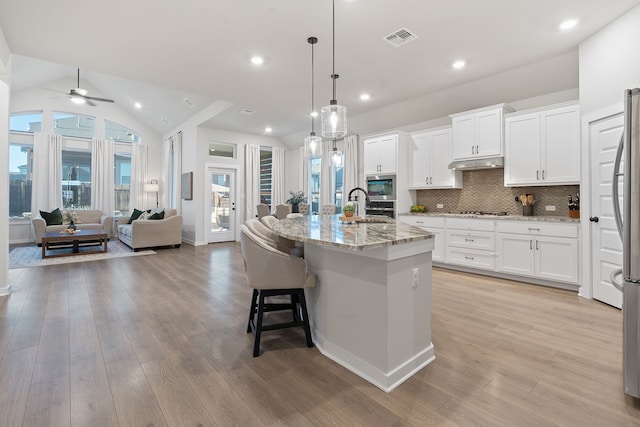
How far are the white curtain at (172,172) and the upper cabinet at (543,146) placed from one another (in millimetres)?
7976

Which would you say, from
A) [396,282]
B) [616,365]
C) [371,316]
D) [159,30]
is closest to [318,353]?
[371,316]

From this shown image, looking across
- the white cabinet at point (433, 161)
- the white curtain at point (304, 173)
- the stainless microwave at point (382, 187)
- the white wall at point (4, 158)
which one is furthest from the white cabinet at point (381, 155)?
the white wall at point (4, 158)

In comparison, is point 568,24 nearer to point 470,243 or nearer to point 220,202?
point 470,243

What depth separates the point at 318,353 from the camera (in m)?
2.25

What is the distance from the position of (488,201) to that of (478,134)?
114 centimetres

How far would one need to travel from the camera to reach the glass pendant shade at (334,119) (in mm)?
2869

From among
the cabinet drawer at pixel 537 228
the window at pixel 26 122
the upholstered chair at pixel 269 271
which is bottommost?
the upholstered chair at pixel 269 271

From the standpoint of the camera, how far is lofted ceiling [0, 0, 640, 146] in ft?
9.39

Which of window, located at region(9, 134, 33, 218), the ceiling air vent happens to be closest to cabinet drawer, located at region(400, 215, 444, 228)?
the ceiling air vent

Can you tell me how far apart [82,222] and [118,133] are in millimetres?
2986

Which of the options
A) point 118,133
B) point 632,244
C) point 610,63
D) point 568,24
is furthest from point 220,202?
point 632,244

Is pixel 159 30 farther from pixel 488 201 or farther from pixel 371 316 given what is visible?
pixel 488 201

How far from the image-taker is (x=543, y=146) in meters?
4.04

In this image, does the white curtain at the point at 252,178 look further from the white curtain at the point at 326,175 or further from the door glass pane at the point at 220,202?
the white curtain at the point at 326,175
